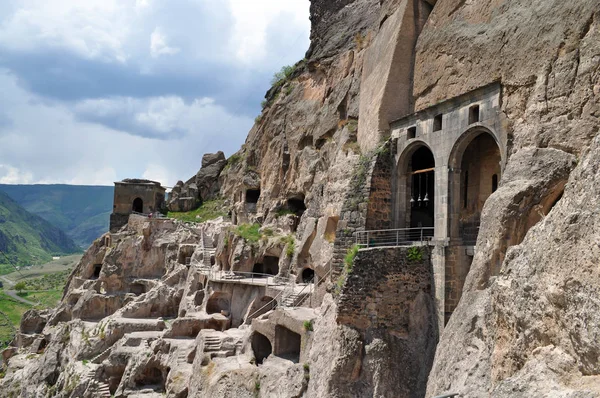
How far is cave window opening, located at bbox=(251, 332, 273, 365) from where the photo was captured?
62.4 ft

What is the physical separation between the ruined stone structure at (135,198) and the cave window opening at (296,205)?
71.9 ft

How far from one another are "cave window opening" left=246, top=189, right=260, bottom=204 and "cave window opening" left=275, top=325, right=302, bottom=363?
72.0ft

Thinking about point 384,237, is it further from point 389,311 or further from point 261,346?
point 261,346

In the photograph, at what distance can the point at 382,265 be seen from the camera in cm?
1375

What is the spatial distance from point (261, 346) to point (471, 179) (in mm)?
10897

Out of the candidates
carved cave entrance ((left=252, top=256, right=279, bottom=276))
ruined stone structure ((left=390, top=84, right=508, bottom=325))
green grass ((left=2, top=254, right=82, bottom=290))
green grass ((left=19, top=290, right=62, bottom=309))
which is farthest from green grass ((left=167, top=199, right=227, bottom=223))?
green grass ((left=2, top=254, right=82, bottom=290))

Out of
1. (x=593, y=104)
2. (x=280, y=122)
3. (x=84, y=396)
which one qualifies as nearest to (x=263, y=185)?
(x=280, y=122)

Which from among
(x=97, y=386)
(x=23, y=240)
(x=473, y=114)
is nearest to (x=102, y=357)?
(x=97, y=386)

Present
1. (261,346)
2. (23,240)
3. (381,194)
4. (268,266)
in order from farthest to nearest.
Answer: (23,240), (268,266), (261,346), (381,194)

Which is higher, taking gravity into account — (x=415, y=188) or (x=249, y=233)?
(x=415, y=188)

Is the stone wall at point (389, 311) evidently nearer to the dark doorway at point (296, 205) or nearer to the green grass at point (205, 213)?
the dark doorway at point (296, 205)

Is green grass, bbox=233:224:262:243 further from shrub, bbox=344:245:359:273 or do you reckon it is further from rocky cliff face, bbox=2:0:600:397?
shrub, bbox=344:245:359:273

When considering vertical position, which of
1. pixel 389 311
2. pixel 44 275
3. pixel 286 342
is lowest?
pixel 44 275

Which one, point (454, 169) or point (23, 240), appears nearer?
point (454, 169)
